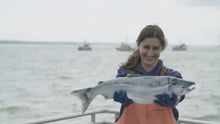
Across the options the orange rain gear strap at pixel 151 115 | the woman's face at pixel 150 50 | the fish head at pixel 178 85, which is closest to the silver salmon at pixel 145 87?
the fish head at pixel 178 85

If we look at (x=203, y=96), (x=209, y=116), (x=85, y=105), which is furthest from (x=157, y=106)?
(x=203, y=96)

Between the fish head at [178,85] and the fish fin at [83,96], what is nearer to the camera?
the fish head at [178,85]

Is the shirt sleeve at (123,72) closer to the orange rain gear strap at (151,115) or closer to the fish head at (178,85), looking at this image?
the orange rain gear strap at (151,115)

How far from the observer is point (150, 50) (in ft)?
10.6

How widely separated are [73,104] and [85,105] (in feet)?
38.4

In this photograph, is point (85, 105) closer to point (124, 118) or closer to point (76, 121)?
point (124, 118)

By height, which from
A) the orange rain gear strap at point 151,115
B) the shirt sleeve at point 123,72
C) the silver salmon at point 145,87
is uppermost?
the shirt sleeve at point 123,72

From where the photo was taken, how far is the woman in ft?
10.4

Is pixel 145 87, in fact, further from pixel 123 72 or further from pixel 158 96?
pixel 123 72

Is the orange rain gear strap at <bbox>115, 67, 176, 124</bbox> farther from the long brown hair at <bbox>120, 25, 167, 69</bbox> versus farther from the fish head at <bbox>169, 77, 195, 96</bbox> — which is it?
the long brown hair at <bbox>120, 25, 167, 69</bbox>

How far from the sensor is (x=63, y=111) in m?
13.6

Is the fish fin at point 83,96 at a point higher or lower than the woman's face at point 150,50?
lower

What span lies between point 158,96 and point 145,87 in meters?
0.17

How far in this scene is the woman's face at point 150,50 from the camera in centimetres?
326
